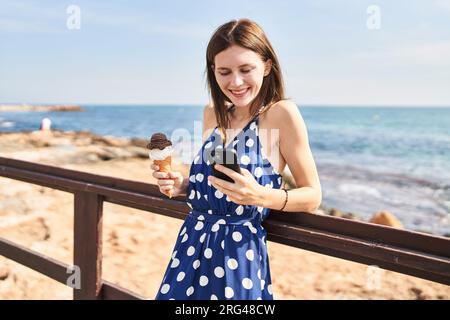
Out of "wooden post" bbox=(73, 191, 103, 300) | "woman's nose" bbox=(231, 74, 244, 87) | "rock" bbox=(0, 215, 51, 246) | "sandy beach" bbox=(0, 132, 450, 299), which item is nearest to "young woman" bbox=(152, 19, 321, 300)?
"woman's nose" bbox=(231, 74, 244, 87)

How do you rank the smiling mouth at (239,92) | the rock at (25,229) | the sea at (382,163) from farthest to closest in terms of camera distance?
the sea at (382,163), the rock at (25,229), the smiling mouth at (239,92)

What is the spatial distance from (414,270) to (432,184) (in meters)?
20.1

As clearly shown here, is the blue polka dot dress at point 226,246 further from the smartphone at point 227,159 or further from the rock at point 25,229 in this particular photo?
the rock at point 25,229

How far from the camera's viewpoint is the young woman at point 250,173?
1.49 meters

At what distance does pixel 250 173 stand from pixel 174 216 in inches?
22.8

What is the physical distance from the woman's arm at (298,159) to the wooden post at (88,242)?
1.10m

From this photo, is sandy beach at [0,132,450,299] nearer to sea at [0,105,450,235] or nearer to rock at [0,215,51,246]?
rock at [0,215,51,246]

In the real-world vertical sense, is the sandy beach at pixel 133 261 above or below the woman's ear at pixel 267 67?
below

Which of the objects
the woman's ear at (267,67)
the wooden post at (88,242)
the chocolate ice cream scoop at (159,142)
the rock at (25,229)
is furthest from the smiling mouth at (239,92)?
the rock at (25,229)

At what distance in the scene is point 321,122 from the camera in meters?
46.9

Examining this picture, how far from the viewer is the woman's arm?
4.91ft

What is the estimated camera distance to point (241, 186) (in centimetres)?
133

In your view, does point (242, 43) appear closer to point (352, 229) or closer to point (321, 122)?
point (352, 229)

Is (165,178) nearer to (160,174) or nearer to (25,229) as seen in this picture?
(160,174)
